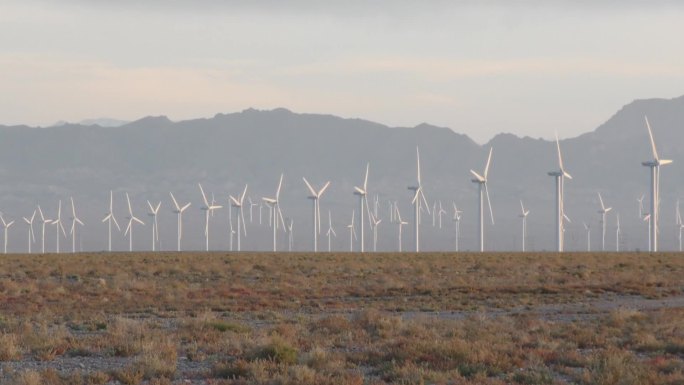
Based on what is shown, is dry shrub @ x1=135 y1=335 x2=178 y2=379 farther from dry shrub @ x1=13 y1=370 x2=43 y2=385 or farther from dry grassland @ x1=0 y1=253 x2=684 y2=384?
dry shrub @ x1=13 y1=370 x2=43 y2=385

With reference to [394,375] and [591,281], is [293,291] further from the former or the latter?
[394,375]

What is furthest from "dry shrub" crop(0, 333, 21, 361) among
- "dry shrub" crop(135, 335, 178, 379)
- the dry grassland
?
"dry shrub" crop(135, 335, 178, 379)

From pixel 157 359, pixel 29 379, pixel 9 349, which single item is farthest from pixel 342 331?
pixel 29 379

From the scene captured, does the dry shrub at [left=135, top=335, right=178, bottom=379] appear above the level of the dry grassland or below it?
above

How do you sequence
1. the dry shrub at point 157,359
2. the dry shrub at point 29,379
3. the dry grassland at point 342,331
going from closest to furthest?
the dry shrub at point 29,379
the dry shrub at point 157,359
the dry grassland at point 342,331

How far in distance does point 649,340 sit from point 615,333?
3038 mm

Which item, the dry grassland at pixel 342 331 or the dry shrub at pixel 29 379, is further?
the dry grassland at pixel 342 331

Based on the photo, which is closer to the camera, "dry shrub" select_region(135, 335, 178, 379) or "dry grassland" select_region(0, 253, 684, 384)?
"dry shrub" select_region(135, 335, 178, 379)

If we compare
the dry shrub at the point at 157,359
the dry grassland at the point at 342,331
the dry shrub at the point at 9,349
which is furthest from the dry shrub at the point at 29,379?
the dry shrub at the point at 9,349

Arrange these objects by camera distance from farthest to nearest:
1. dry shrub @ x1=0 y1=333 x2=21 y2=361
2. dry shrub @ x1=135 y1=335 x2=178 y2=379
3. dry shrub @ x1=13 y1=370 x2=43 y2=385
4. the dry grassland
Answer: dry shrub @ x1=0 y1=333 x2=21 y2=361 → the dry grassland → dry shrub @ x1=135 y1=335 x2=178 y2=379 → dry shrub @ x1=13 y1=370 x2=43 y2=385

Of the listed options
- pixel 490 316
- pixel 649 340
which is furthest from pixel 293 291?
pixel 649 340

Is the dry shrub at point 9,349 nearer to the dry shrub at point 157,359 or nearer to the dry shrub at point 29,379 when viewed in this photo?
the dry shrub at point 157,359

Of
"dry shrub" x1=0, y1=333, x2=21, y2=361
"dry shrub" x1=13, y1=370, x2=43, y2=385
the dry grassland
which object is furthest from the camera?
"dry shrub" x1=0, y1=333, x2=21, y2=361

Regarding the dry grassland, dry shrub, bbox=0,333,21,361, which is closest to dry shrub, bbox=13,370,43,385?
the dry grassland
